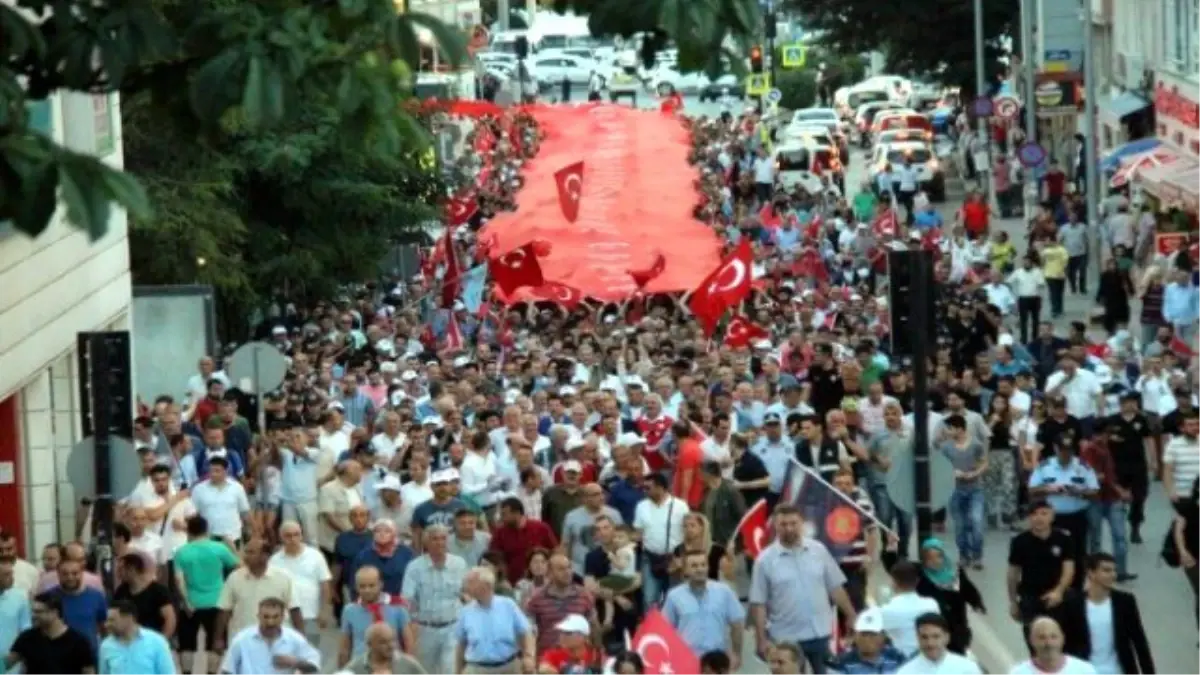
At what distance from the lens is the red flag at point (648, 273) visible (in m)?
40.0

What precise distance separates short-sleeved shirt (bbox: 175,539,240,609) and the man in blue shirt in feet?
4.86

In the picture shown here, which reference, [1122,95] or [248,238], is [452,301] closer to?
[248,238]

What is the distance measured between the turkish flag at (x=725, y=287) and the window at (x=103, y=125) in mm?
7415

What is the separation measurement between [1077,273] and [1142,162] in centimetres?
Result: 195

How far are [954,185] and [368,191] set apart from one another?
94.6ft

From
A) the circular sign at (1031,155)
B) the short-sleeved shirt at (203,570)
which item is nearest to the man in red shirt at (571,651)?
the short-sleeved shirt at (203,570)

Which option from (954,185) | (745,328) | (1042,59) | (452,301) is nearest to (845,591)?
(745,328)

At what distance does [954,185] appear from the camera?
68500 mm

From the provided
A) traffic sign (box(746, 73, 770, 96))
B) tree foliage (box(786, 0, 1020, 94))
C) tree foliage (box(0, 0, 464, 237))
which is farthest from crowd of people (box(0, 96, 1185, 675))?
traffic sign (box(746, 73, 770, 96))

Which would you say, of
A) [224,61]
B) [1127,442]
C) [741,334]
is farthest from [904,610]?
[741,334]

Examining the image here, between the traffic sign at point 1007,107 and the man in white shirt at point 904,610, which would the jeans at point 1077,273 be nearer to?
the traffic sign at point 1007,107

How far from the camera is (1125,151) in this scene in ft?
167

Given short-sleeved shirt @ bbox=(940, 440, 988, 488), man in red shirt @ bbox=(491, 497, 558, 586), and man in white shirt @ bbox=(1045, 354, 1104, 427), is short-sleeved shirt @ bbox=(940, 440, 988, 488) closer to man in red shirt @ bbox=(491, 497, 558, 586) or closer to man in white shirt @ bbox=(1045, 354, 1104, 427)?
man in white shirt @ bbox=(1045, 354, 1104, 427)

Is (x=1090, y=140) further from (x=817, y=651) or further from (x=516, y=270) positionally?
(x=817, y=651)
